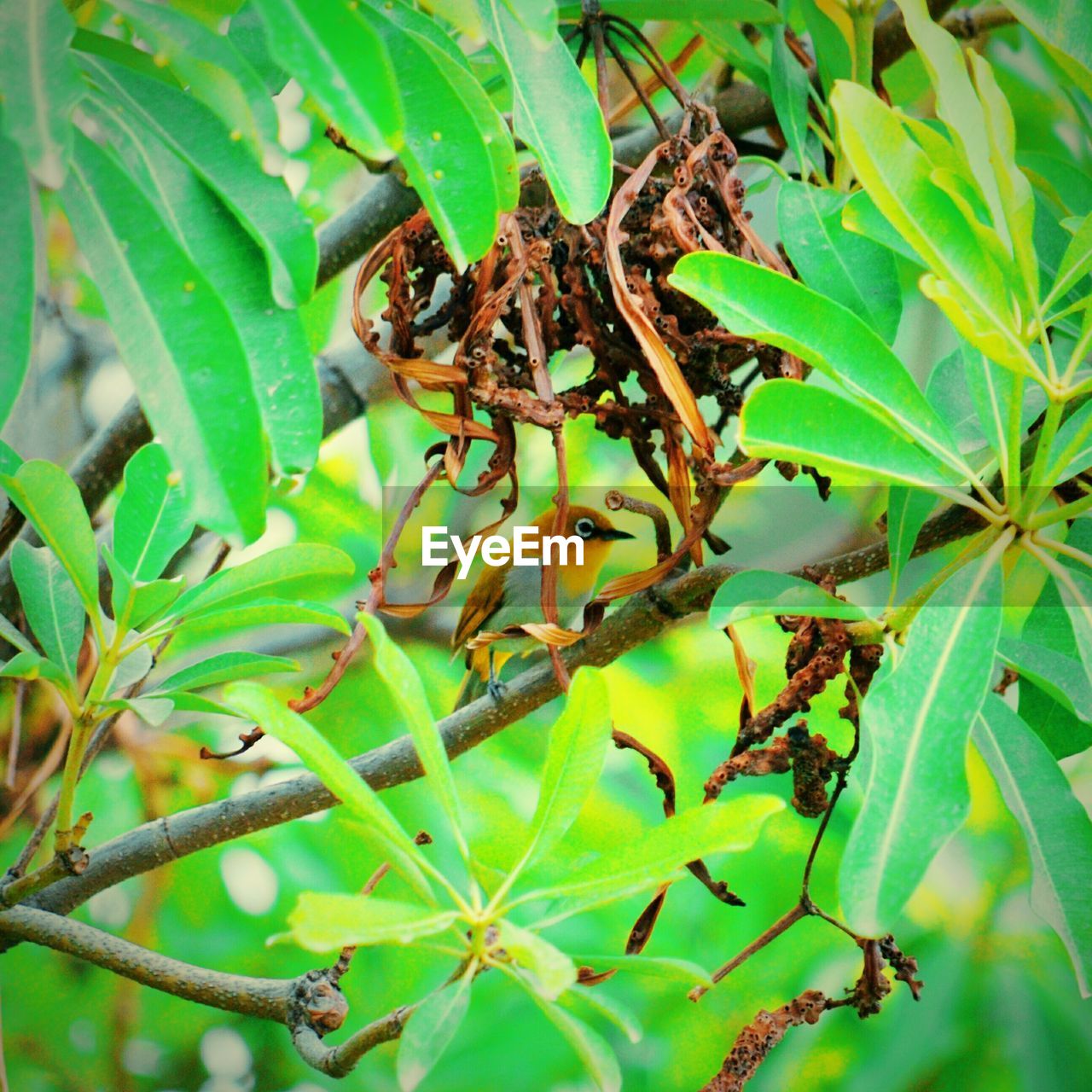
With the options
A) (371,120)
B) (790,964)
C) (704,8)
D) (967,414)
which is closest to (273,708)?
(371,120)

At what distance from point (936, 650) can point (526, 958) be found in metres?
0.27

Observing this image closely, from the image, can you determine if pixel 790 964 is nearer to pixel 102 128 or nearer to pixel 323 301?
pixel 323 301

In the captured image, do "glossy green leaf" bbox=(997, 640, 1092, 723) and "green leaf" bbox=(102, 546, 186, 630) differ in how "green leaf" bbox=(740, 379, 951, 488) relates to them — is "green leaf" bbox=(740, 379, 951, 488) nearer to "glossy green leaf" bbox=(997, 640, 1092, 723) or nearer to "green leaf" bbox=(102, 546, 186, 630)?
"glossy green leaf" bbox=(997, 640, 1092, 723)

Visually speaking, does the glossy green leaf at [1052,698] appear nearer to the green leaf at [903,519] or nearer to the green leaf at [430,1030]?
the green leaf at [903,519]

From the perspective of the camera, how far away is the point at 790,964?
144 centimetres

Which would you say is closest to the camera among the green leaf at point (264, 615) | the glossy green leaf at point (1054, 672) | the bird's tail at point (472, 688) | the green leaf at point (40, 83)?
the green leaf at point (40, 83)

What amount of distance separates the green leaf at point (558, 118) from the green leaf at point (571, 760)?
0.25 metres

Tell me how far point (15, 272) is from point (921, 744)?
0.49m

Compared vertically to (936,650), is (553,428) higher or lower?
higher

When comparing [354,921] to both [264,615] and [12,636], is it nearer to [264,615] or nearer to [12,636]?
[264,615]

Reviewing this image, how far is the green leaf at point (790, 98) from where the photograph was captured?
0.82m

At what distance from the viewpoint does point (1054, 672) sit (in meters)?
0.64

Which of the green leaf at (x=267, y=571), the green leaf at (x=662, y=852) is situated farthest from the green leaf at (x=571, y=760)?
the green leaf at (x=267, y=571)

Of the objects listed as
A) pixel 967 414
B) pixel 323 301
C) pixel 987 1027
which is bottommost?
pixel 987 1027
